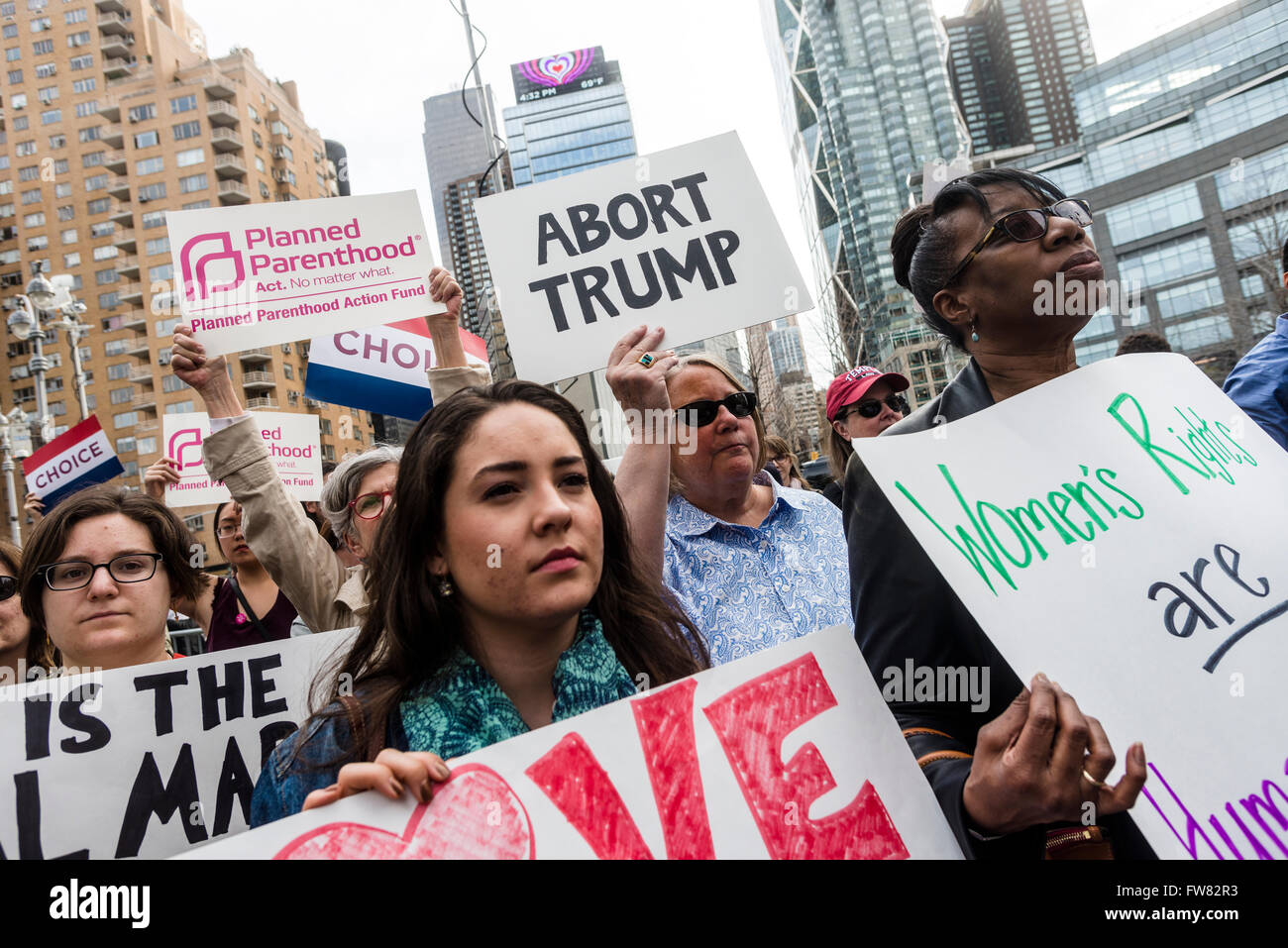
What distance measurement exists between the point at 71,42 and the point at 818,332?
73484 millimetres

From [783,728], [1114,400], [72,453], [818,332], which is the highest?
[818,332]

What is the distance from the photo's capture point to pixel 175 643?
6.73 m

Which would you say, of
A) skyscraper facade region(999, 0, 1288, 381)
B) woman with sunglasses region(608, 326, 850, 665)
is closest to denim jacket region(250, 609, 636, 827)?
woman with sunglasses region(608, 326, 850, 665)

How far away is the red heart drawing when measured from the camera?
1105 millimetres

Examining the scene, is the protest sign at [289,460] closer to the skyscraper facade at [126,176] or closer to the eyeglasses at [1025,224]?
the eyeglasses at [1025,224]

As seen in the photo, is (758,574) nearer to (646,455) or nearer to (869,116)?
(646,455)

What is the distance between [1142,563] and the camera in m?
1.43

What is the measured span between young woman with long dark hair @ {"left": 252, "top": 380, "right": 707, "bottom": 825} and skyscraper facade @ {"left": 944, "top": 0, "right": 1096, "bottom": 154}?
13234cm

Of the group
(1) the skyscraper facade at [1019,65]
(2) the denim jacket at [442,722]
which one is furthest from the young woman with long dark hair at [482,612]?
(1) the skyscraper facade at [1019,65]

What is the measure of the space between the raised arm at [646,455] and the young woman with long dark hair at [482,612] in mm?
383

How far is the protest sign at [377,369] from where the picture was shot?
4.27 metres

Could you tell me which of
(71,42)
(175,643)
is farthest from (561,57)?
(175,643)

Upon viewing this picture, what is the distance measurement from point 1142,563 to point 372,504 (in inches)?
98.2
